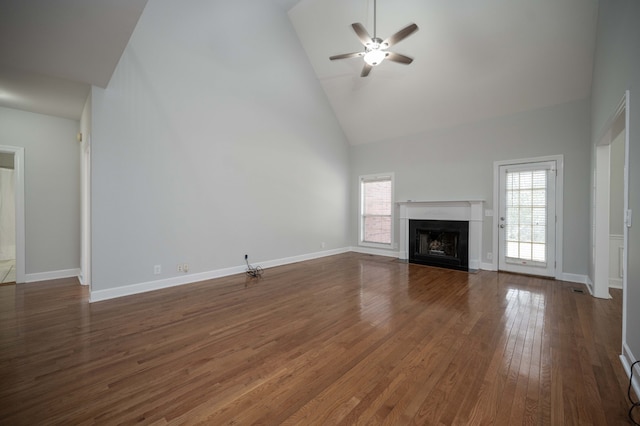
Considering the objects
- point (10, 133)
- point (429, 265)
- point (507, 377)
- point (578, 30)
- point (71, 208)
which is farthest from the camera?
point (429, 265)

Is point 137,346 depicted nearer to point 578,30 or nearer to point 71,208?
point 71,208

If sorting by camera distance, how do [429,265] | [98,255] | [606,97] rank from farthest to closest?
[429,265] → [98,255] → [606,97]

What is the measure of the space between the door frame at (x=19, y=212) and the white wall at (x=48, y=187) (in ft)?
0.18

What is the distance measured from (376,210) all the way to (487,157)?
2.81 metres

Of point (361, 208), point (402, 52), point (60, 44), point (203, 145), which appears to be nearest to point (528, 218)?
point (361, 208)

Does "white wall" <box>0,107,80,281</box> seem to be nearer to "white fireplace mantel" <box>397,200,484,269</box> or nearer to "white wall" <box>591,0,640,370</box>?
"white fireplace mantel" <box>397,200,484,269</box>

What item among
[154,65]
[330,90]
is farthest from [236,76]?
[330,90]

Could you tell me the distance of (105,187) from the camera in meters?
3.42

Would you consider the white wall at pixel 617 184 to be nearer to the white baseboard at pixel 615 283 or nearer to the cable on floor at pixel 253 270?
the white baseboard at pixel 615 283

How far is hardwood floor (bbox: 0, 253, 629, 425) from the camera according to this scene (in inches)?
60.4

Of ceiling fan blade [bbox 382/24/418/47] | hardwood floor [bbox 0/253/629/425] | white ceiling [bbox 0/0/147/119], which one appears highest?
ceiling fan blade [bbox 382/24/418/47]

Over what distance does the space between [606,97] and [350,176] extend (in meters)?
5.15

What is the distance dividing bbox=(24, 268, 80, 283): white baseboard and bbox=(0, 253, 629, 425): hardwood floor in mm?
455

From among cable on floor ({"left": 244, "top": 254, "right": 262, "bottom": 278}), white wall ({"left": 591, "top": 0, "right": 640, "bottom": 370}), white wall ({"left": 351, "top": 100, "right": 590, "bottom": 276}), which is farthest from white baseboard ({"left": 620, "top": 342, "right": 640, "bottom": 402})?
cable on floor ({"left": 244, "top": 254, "right": 262, "bottom": 278})
